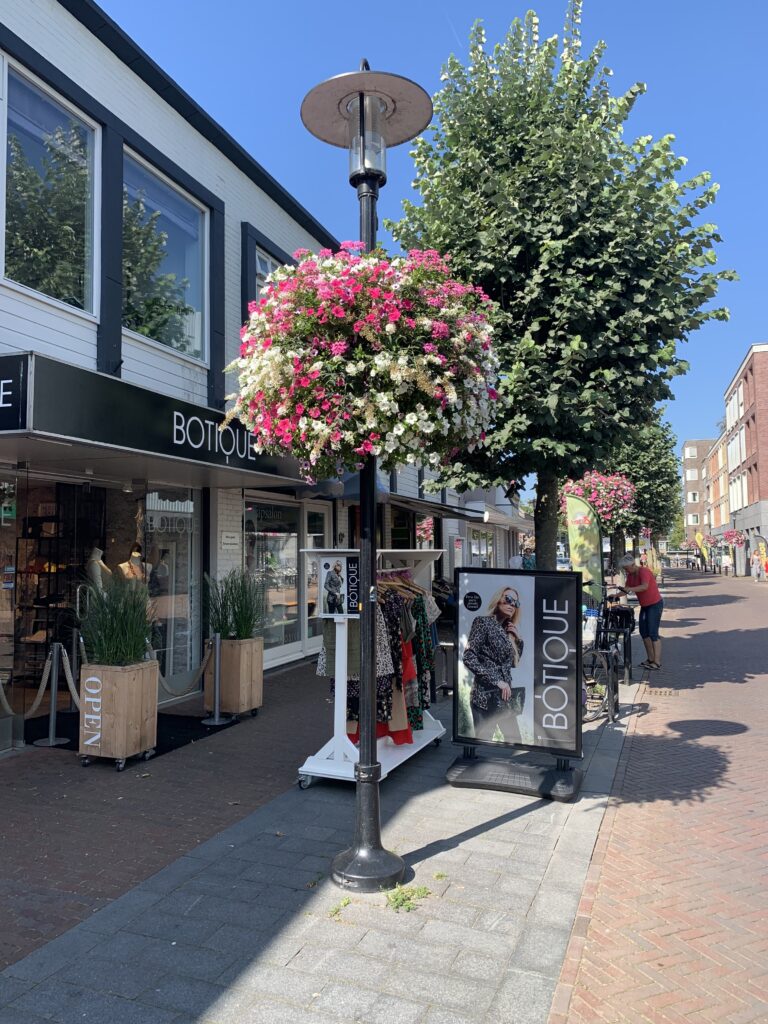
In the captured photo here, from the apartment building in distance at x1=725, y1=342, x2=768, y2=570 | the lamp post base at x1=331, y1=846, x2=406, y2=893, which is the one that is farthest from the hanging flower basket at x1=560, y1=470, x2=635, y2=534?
the apartment building in distance at x1=725, y1=342, x2=768, y2=570

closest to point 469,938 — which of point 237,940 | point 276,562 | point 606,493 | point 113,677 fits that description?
point 237,940

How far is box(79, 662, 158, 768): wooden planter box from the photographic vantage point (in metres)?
5.81

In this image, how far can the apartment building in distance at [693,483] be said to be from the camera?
378ft

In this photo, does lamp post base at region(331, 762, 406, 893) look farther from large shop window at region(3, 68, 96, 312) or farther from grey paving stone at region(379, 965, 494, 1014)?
large shop window at region(3, 68, 96, 312)

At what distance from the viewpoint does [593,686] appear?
8.87 metres

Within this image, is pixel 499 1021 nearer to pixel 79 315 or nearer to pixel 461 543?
pixel 79 315

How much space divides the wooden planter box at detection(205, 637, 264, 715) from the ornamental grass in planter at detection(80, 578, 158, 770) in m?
1.50

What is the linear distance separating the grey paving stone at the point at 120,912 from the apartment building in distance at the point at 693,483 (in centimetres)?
12135

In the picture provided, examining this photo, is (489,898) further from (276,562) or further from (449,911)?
(276,562)

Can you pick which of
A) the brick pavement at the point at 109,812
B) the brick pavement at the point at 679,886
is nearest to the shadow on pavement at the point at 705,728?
the brick pavement at the point at 679,886

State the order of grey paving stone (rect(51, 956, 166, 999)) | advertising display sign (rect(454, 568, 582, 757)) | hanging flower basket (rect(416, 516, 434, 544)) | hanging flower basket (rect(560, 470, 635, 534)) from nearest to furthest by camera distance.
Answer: grey paving stone (rect(51, 956, 166, 999)), advertising display sign (rect(454, 568, 582, 757)), hanging flower basket (rect(416, 516, 434, 544)), hanging flower basket (rect(560, 470, 635, 534))

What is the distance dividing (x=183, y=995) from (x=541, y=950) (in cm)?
156

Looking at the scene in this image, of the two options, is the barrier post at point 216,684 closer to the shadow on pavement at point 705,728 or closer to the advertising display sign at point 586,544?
the shadow on pavement at point 705,728

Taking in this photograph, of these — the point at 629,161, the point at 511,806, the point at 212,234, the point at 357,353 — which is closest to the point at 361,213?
the point at 357,353
